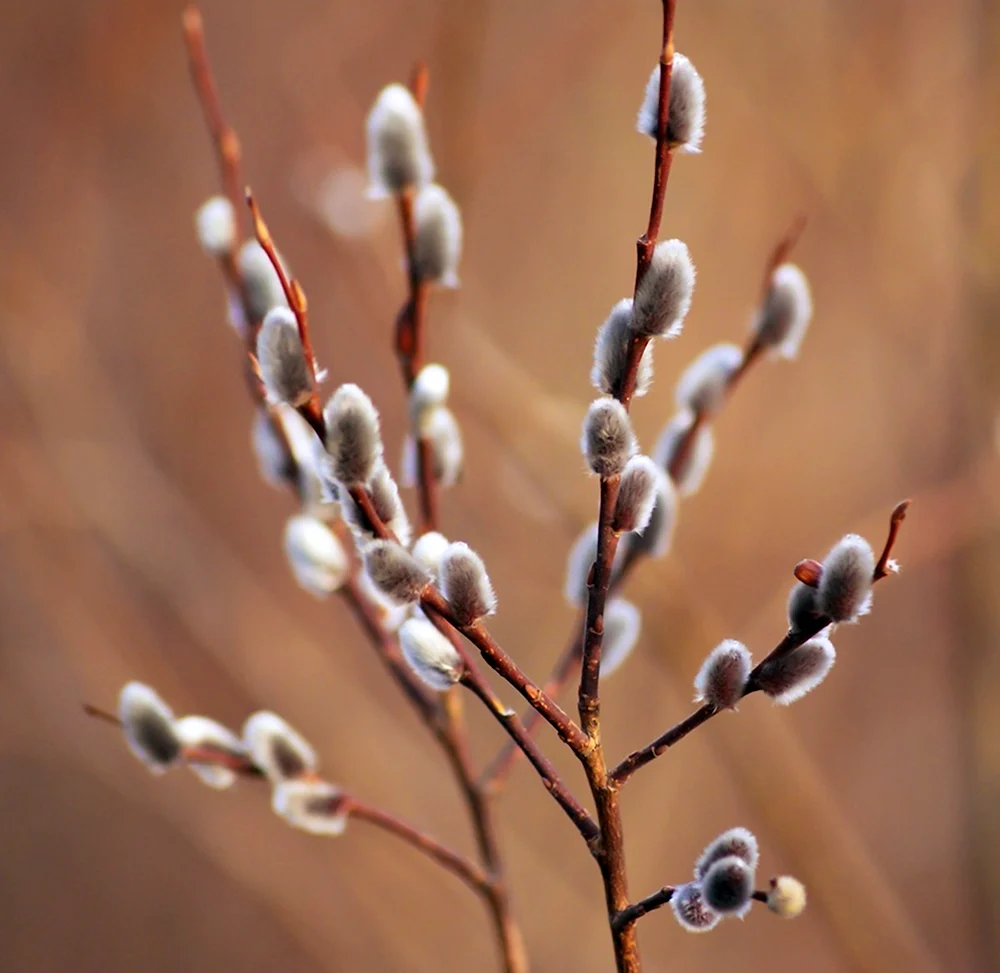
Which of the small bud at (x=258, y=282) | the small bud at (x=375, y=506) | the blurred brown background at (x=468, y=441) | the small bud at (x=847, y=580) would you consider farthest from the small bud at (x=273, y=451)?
the blurred brown background at (x=468, y=441)

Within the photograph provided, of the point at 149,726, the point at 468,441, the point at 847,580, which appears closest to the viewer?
the point at 847,580

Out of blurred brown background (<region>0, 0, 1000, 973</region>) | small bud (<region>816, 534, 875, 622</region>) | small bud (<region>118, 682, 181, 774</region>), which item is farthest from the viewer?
blurred brown background (<region>0, 0, 1000, 973</region>)

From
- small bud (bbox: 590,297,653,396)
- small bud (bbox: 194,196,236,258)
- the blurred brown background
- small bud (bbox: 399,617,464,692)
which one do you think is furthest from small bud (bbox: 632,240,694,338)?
the blurred brown background

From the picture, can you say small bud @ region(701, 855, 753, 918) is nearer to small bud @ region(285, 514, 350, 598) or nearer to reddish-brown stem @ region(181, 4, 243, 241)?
small bud @ region(285, 514, 350, 598)

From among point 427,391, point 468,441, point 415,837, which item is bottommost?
point 415,837

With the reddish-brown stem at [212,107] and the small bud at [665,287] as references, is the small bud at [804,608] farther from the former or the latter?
the reddish-brown stem at [212,107]

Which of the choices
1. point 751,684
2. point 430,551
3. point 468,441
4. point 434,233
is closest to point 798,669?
point 751,684

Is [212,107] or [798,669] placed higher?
[212,107]

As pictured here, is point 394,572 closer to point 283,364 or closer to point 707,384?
point 283,364
